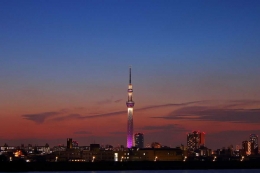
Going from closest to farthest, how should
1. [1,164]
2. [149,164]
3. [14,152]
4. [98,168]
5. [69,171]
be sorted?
[1,164]
[69,171]
[98,168]
[149,164]
[14,152]

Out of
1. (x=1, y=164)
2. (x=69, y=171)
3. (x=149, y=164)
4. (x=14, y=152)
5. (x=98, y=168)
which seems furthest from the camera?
(x=14, y=152)

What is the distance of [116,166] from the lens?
16512 centimetres

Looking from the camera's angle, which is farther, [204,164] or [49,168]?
[204,164]

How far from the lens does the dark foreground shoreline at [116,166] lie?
139312mm

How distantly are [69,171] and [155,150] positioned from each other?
156 ft

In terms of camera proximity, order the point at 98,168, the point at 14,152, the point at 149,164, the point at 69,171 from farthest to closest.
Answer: the point at 14,152 → the point at 149,164 → the point at 98,168 → the point at 69,171

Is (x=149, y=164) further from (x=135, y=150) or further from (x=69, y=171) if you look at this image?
(x=69, y=171)

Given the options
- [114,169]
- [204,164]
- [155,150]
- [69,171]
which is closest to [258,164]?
[204,164]

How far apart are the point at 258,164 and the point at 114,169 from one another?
57.8 metres

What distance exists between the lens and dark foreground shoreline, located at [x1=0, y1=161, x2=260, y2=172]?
139 m

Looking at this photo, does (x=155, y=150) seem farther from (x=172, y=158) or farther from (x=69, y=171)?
(x=69, y=171)

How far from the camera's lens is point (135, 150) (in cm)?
19188

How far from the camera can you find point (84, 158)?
191 meters

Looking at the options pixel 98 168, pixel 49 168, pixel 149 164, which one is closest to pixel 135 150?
pixel 149 164
